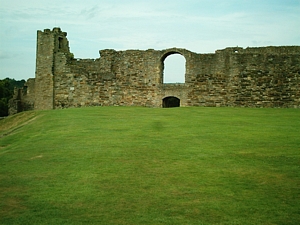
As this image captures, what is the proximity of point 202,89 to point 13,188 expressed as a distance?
1827 centimetres

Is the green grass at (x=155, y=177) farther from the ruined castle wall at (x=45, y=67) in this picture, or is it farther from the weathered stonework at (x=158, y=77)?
the ruined castle wall at (x=45, y=67)

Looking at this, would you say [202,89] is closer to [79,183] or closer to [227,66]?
[227,66]

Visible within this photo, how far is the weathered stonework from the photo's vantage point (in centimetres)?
2272

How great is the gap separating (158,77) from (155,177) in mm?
17984

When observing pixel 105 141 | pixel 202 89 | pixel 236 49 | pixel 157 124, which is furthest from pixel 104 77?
pixel 105 141

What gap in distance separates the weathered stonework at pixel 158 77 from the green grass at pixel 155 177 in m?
10.7

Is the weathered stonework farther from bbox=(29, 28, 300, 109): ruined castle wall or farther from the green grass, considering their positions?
the green grass

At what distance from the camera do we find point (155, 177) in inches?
293

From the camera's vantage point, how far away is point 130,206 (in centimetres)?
603

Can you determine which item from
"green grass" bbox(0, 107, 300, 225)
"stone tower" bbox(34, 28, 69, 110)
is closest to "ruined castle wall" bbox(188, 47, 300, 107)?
"stone tower" bbox(34, 28, 69, 110)

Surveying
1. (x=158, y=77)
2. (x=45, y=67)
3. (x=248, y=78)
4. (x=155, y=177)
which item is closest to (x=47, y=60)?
(x=45, y=67)

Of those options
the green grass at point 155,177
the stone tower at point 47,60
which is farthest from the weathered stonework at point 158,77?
the green grass at point 155,177

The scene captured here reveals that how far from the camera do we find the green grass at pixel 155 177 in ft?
18.8

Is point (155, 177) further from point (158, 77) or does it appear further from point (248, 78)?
point (158, 77)
